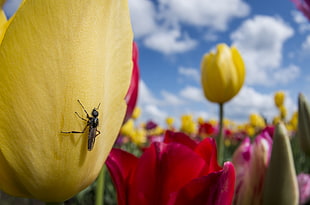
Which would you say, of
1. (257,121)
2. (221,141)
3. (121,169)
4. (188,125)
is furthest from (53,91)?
(257,121)

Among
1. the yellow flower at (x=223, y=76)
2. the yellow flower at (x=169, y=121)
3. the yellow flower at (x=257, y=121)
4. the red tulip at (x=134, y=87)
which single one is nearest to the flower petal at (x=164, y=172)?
the red tulip at (x=134, y=87)

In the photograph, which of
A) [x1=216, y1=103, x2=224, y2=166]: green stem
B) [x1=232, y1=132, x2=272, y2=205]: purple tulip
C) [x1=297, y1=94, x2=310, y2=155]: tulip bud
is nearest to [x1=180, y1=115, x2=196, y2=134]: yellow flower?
[x1=216, y1=103, x2=224, y2=166]: green stem

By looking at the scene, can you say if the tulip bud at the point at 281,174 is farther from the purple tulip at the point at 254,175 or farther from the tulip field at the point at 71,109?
the tulip field at the point at 71,109

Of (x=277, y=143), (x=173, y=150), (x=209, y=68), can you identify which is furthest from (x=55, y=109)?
(x=209, y=68)

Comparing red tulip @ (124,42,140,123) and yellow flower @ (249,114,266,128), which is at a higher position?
red tulip @ (124,42,140,123)

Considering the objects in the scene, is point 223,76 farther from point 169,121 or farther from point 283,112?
point 169,121

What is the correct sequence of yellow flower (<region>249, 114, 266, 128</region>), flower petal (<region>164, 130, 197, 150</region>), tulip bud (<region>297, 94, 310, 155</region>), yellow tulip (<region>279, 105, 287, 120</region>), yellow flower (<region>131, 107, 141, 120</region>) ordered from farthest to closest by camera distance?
yellow flower (<region>249, 114, 266, 128</region>)
yellow flower (<region>131, 107, 141, 120</region>)
yellow tulip (<region>279, 105, 287, 120</region>)
tulip bud (<region>297, 94, 310, 155</region>)
flower petal (<region>164, 130, 197, 150</region>)

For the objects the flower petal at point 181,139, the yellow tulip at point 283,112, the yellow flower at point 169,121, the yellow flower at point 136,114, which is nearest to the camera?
the flower petal at point 181,139

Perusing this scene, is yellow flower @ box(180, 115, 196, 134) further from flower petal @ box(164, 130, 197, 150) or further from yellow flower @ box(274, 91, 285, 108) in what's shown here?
flower petal @ box(164, 130, 197, 150)
